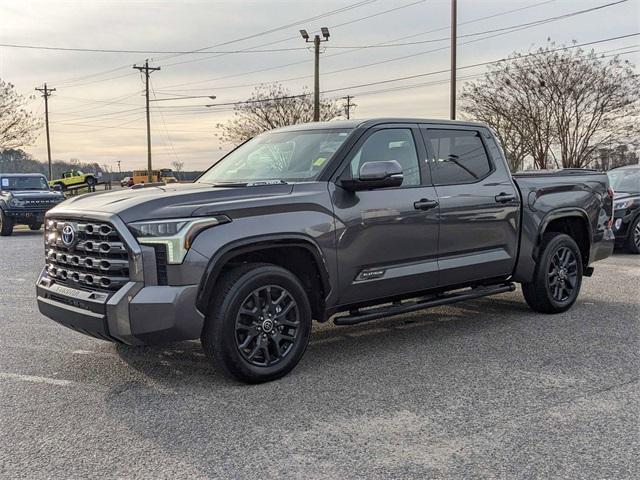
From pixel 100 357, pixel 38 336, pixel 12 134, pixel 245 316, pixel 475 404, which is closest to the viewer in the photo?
pixel 475 404

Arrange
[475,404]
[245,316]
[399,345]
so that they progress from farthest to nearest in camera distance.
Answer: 1. [399,345]
2. [245,316]
3. [475,404]

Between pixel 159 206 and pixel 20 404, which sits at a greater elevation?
pixel 159 206

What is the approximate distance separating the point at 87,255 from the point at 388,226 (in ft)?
7.31

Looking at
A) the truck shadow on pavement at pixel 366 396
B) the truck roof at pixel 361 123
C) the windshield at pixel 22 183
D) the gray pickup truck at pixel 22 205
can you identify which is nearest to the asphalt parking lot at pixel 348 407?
the truck shadow on pavement at pixel 366 396

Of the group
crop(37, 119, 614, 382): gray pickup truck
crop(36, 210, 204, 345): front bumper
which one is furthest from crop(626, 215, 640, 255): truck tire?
crop(36, 210, 204, 345): front bumper

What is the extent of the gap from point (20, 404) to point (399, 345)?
2.91m

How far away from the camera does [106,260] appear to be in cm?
401

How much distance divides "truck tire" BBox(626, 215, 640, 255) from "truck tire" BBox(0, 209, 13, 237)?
15215 millimetres

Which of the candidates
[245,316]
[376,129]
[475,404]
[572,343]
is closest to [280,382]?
[245,316]

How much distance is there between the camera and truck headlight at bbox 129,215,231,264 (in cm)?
392

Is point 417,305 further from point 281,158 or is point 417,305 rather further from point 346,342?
point 281,158

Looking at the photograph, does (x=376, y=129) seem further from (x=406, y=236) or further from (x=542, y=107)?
(x=542, y=107)

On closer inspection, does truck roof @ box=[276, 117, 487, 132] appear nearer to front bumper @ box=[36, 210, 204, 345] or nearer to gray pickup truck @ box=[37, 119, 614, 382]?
gray pickup truck @ box=[37, 119, 614, 382]

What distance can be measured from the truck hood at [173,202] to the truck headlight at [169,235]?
5 centimetres
